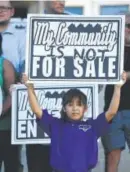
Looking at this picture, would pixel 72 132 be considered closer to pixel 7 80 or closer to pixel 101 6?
pixel 7 80

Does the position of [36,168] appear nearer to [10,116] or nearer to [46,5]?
[10,116]

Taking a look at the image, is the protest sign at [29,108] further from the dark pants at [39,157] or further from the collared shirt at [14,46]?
the collared shirt at [14,46]

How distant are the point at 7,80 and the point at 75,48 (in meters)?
0.75

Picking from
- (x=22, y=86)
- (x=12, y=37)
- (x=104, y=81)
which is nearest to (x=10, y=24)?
(x=12, y=37)

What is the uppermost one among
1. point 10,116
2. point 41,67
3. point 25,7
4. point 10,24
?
point 25,7

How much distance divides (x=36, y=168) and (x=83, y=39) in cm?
127

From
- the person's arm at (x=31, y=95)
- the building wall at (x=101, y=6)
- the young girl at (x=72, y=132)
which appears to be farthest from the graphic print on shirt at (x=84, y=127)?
the building wall at (x=101, y=6)

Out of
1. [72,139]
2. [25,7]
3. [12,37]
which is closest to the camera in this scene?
[72,139]

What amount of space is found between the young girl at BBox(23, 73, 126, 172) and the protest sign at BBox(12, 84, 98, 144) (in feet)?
1.91

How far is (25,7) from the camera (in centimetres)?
919

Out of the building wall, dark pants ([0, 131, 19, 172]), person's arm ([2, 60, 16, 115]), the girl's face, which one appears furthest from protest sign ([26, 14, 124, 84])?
the building wall

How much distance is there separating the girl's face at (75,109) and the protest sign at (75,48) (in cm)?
18

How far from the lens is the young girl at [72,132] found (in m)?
4.53

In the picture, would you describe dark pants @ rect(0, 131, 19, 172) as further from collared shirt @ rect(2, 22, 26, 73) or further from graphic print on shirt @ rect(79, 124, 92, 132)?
graphic print on shirt @ rect(79, 124, 92, 132)
